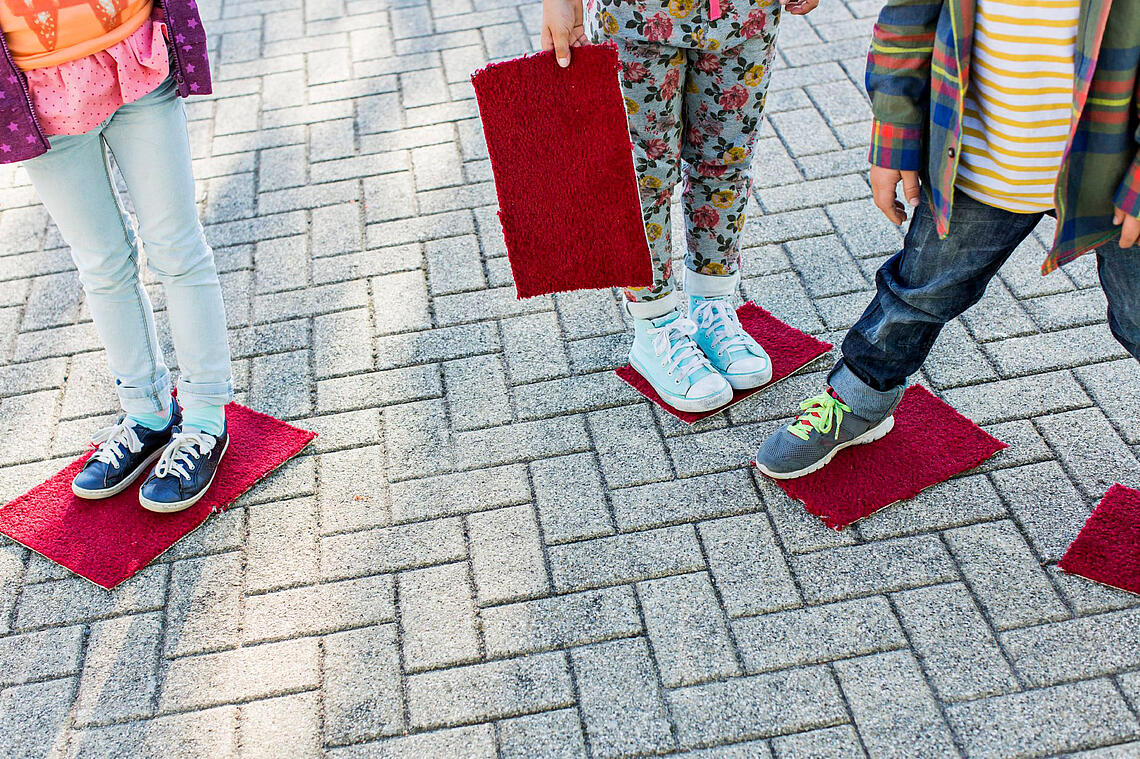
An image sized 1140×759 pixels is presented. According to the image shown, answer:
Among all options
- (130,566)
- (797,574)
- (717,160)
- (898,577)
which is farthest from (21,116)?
(898,577)

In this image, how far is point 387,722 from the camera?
207cm

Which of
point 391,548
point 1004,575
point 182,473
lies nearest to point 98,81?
point 182,473

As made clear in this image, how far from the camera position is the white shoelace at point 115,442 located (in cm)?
265

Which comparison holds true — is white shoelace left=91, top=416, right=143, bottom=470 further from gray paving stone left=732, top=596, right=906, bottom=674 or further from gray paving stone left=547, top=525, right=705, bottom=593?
gray paving stone left=732, top=596, right=906, bottom=674

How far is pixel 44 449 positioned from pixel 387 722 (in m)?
1.45

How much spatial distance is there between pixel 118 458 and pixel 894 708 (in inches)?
81.1

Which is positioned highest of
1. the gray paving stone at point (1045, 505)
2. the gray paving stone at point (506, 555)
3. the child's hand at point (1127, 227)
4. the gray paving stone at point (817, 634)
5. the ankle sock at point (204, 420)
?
the child's hand at point (1127, 227)

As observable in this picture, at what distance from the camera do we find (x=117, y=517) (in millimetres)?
2594

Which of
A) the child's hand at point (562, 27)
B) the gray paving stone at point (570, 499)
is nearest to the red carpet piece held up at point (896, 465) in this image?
the gray paving stone at point (570, 499)

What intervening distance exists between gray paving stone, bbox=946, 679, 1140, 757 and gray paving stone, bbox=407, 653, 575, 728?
0.82 meters

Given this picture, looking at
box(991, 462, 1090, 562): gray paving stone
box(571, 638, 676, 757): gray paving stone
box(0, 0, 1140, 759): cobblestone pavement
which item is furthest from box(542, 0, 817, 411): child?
box(571, 638, 676, 757): gray paving stone

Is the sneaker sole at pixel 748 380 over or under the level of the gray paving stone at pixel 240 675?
over

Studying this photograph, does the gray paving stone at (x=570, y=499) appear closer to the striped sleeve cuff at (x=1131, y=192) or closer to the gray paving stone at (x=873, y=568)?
the gray paving stone at (x=873, y=568)

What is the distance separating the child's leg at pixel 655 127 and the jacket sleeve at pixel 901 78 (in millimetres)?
525
